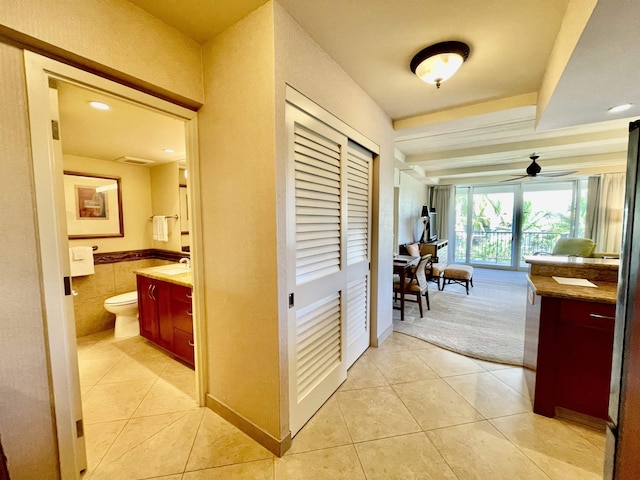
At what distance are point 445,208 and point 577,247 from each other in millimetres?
3103

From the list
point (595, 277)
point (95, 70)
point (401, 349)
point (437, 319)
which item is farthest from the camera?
point (437, 319)

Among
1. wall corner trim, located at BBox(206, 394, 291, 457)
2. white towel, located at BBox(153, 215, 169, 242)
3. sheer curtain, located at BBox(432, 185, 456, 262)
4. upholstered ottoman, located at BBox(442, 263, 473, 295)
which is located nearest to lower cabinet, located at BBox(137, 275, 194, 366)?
wall corner trim, located at BBox(206, 394, 291, 457)

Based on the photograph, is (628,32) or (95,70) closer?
(628,32)

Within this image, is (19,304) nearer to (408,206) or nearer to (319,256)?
(319,256)

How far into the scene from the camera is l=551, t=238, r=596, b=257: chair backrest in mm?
4475

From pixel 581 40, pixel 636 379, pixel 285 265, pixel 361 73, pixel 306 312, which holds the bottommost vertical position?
pixel 306 312

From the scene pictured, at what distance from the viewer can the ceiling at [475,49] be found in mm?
1303

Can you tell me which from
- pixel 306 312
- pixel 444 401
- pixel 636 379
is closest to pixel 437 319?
pixel 444 401

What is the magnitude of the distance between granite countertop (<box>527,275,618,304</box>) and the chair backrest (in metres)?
3.45

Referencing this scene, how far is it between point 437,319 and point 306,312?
2.55 m

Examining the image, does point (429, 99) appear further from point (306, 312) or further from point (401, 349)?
point (401, 349)

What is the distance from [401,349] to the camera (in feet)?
8.84

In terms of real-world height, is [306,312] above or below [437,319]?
above

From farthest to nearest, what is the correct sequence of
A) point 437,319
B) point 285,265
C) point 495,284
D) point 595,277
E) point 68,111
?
1. point 495,284
2. point 437,319
3. point 595,277
4. point 68,111
5. point 285,265
